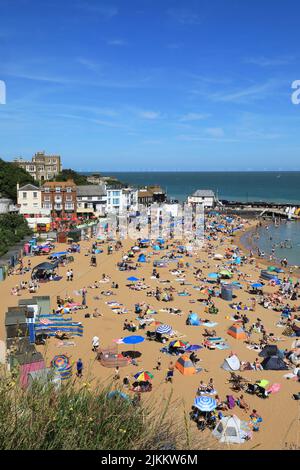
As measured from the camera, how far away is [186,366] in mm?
15836

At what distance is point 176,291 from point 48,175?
9737 cm

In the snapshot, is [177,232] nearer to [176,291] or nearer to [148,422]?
[176,291]

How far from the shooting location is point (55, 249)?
41656 millimetres

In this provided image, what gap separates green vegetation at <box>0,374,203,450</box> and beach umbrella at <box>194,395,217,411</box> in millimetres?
6711

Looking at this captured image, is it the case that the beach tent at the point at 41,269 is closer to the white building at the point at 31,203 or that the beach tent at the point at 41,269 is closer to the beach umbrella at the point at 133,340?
the beach umbrella at the point at 133,340

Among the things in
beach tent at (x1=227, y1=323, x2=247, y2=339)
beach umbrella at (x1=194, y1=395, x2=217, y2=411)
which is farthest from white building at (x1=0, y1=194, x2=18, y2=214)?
beach umbrella at (x1=194, y1=395, x2=217, y2=411)

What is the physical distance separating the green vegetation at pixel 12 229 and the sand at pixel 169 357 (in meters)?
6.46

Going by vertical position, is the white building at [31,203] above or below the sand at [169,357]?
above

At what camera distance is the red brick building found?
2238 inches

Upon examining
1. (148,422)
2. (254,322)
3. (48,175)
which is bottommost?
(254,322)

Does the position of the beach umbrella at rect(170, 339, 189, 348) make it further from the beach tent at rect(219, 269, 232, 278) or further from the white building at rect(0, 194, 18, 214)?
the white building at rect(0, 194, 18, 214)

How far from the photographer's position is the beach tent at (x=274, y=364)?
16.3m

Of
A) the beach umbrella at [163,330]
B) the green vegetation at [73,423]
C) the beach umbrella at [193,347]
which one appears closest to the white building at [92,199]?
the beach umbrella at [163,330]
